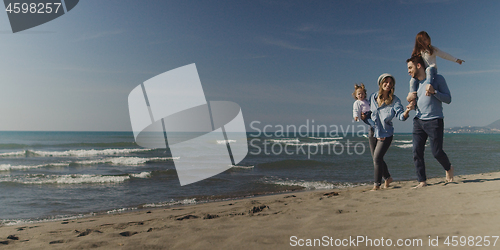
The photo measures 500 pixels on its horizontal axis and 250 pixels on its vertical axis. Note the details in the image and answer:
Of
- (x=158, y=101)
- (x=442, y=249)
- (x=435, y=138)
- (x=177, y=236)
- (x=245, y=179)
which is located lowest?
(x=245, y=179)

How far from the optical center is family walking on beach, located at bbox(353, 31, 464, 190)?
4004mm

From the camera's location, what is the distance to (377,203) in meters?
3.69

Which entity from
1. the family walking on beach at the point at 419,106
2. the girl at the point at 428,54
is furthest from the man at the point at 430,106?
the girl at the point at 428,54

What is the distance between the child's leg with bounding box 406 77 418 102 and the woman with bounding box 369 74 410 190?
0.18m

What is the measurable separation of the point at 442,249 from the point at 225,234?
1.94 m

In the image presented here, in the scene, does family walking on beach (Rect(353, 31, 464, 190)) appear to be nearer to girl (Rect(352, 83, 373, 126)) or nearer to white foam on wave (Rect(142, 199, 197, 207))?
girl (Rect(352, 83, 373, 126))

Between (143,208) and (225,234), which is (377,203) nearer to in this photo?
(225,234)

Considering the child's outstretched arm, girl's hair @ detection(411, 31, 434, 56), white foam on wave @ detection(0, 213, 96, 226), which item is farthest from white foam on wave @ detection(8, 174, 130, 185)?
the child's outstretched arm

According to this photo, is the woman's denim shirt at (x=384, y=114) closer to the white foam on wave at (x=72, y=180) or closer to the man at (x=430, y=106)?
the man at (x=430, y=106)

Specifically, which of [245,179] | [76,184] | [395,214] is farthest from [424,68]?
[76,184]

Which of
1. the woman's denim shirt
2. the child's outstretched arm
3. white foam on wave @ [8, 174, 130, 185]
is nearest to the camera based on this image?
the child's outstretched arm

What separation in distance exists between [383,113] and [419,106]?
54cm

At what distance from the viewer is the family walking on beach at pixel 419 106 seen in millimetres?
4004

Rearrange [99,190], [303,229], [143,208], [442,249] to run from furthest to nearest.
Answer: [99,190], [143,208], [303,229], [442,249]
